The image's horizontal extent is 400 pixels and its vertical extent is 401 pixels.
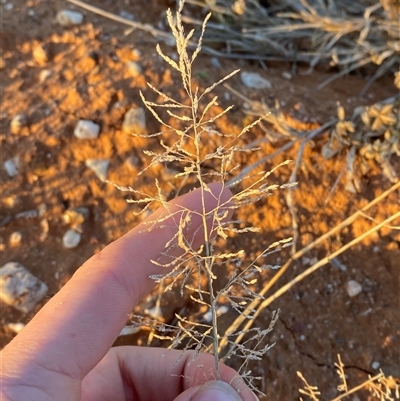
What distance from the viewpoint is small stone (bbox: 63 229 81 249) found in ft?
6.36

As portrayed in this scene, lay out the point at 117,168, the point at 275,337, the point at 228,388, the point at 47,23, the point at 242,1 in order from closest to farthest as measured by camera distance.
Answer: the point at 228,388
the point at 275,337
the point at 117,168
the point at 242,1
the point at 47,23

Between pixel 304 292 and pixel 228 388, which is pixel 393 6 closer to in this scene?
pixel 304 292

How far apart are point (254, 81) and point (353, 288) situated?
3.21 ft

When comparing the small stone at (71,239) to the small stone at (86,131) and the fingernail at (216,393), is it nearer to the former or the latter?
the small stone at (86,131)

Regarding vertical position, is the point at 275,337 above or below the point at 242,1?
below

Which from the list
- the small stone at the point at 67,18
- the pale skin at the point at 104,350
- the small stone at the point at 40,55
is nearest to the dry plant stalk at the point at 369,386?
the pale skin at the point at 104,350

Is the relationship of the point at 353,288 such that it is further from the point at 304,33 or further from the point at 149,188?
the point at 304,33

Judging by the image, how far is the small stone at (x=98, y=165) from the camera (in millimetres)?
2041

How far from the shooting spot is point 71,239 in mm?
1944

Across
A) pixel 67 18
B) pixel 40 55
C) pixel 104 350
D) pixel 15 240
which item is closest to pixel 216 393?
pixel 104 350

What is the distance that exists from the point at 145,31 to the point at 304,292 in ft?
4.56

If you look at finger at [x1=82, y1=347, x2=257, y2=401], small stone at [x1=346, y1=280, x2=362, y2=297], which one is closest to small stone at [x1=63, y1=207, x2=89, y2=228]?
finger at [x1=82, y1=347, x2=257, y2=401]

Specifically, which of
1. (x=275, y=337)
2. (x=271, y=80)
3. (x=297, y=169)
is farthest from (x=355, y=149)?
(x=275, y=337)

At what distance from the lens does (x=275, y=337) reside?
189 cm
